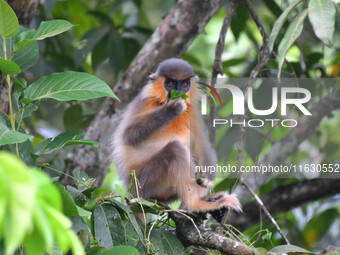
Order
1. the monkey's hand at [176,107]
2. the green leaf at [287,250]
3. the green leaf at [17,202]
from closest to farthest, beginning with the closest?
1. the green leaf at [17,202]
2. the green leaf at [287,250]
3. the monkey's hand at [176,107]

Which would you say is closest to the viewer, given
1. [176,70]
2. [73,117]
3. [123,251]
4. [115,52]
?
[123,251]

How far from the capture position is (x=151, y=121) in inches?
146

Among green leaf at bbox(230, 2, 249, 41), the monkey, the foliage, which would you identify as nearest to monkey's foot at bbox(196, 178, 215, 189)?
the monkey

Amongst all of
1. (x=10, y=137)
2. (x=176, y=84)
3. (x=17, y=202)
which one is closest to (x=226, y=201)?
(x=176, y=84)

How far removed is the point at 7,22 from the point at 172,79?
188 cm

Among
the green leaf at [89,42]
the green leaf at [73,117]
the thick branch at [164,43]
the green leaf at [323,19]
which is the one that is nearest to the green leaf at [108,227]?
the green leaf at [323,19]

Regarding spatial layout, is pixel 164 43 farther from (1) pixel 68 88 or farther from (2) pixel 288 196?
(1) pixel 68 88

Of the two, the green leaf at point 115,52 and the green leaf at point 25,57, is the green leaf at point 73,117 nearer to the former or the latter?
the green leaf at point 115,52

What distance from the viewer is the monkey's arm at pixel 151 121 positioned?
362cm

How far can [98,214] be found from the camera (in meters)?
2.31

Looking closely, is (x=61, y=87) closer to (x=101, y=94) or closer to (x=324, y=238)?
(x=101, y=94)

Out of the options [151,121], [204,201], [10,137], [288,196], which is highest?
[10,137]

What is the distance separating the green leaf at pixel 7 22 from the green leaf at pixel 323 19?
1608 mm

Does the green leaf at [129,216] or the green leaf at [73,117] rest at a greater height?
the green leaf at [129,216]
